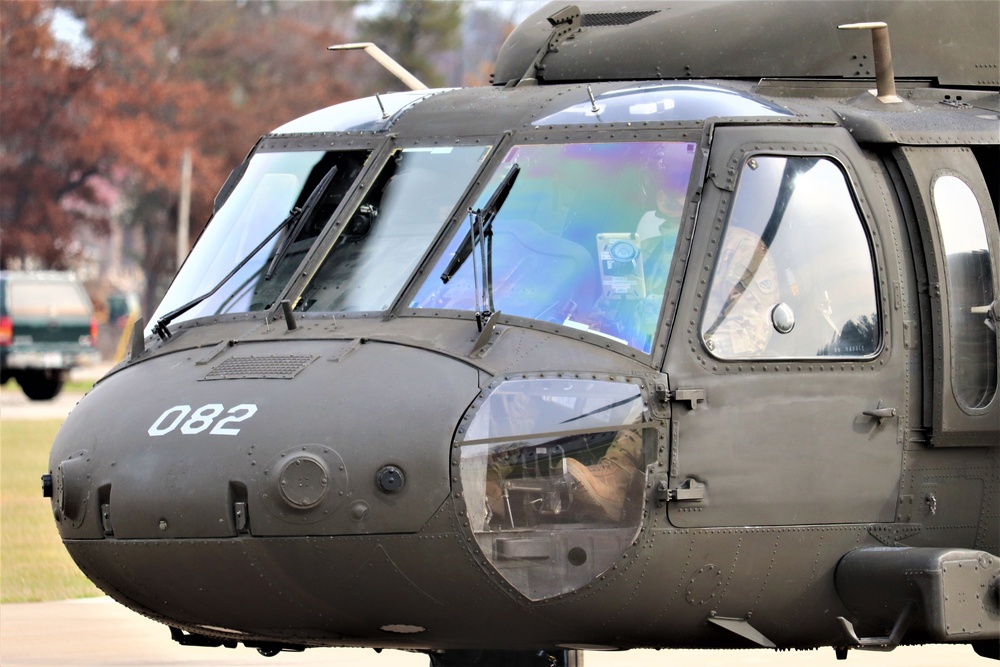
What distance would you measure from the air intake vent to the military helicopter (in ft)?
2.07

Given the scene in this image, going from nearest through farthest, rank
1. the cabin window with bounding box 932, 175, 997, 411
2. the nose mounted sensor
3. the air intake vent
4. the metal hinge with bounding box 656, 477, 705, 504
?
the nose mounted sensor, the metal hinge with bounding box 656, 477, 705, 504, the cabin window with bounding box 932, 175, 997, 411, the air intake vent

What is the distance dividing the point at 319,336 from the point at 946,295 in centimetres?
231

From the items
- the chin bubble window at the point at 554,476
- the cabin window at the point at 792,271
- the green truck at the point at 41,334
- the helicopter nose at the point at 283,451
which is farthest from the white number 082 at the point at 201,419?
the green truck at the point at 41,334

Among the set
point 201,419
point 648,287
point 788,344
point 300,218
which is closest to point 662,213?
point 648,287

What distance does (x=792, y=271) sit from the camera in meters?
6.20

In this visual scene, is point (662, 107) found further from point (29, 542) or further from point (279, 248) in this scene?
point (29, 542)

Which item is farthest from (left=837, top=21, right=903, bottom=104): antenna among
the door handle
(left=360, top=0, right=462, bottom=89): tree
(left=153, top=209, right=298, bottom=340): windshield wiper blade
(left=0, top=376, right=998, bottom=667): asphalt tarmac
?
(left=360, top=0, right=462, bottom=89): tree

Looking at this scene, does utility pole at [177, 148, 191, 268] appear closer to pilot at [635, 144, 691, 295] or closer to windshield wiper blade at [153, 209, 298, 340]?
windshield wiper blade at [153, 209, 298, 340]

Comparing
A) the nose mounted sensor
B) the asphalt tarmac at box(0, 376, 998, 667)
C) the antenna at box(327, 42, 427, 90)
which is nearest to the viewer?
the nose mounted sensor

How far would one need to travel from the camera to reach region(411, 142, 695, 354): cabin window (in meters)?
5.97

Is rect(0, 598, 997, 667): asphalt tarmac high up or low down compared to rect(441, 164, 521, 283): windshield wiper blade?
down

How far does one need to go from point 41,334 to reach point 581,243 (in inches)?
958

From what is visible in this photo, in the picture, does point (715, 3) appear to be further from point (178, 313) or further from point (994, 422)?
point (178, 313)

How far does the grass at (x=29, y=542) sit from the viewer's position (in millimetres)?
11320
